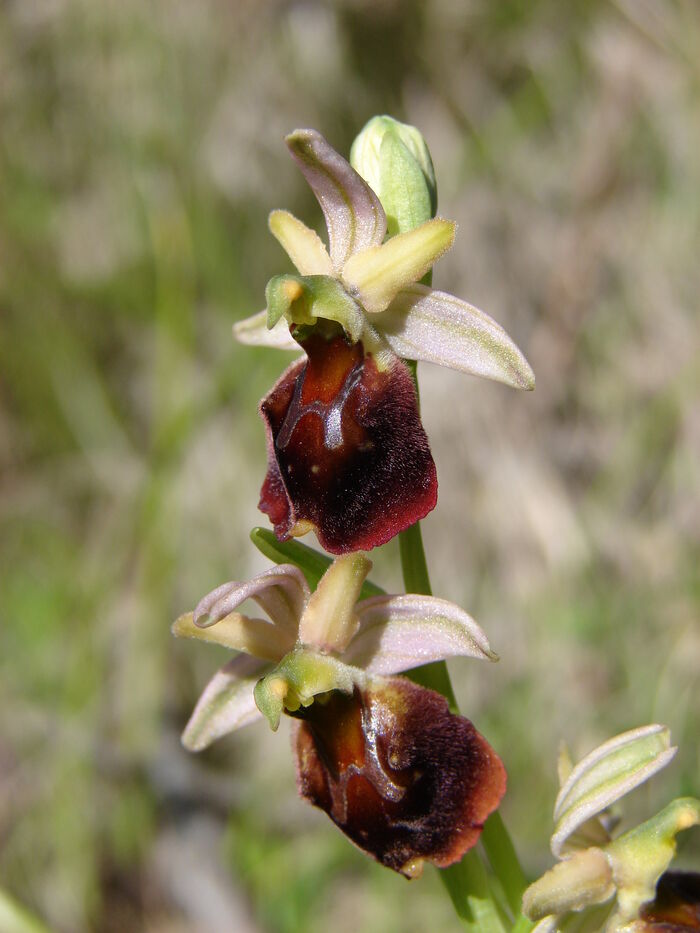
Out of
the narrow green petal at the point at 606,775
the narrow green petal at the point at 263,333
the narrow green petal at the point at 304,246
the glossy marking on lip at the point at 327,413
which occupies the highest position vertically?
the narrow green petal at the point at 304,246

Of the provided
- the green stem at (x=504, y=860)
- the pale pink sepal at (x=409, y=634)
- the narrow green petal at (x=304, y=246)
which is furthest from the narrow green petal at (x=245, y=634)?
the narrow green petal at (x=304, y=246)

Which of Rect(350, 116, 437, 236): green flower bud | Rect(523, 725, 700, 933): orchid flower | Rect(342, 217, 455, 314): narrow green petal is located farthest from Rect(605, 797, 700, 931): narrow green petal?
Rect(350, 116, 437, 236): green flower bud

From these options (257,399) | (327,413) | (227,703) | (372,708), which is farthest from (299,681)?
(257,399)

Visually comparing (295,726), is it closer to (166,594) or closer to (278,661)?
(278,661)

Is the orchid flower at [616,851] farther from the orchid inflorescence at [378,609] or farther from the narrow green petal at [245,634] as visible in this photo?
the narrow green petal at [245,634]

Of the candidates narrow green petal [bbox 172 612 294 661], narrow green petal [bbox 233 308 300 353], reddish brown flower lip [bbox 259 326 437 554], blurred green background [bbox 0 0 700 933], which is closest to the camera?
reddish brown flower lip [bbox 259 326 437 554]

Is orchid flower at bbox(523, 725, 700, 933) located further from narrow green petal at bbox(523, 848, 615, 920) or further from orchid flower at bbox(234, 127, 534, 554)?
orchid flower at bbox(234, 127, 534, 554)
